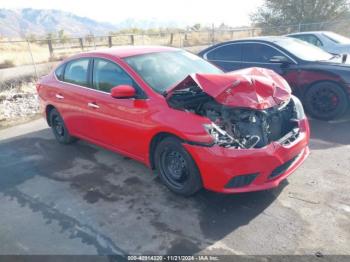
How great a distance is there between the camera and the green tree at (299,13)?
23047 millimetres

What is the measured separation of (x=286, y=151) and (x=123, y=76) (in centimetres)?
226

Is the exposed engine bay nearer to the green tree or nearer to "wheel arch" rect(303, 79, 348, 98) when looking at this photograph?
"wheel arch" rect(303, 79, 348, 98)

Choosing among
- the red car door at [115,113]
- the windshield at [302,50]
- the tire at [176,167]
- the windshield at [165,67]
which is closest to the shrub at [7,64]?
the red car door at [115,113]

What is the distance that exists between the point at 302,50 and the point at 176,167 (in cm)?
462

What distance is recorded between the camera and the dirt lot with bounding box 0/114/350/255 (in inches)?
124

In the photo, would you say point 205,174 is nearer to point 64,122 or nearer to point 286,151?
point 286,151

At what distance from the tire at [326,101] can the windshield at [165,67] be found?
8.16 ft

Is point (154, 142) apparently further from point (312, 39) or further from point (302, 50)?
point (312, 39)

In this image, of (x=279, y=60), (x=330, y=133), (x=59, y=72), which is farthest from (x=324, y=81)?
(x=59, y=72)

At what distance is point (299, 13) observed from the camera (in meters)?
23.9

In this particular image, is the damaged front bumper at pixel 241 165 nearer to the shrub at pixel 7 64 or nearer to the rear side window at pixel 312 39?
the rear side window at pixel 312 39

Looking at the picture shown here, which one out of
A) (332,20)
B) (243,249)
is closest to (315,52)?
(243,249)

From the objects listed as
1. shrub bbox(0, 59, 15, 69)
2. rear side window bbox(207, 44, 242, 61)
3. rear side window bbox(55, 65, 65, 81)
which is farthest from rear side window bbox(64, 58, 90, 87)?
shrub bbox(0, 59, 15, 69)

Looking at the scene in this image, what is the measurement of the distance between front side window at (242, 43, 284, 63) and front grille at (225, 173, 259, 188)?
13.8 feet
